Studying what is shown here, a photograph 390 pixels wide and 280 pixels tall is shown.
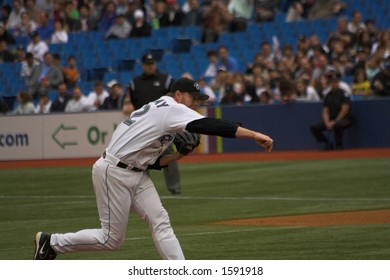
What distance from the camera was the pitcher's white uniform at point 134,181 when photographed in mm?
8695

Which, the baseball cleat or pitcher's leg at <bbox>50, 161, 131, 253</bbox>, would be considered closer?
pitcher's leg at <bbox>50, 161, 131, 253</bbox>

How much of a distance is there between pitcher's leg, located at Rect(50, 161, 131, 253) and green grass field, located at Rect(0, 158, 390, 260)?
1399mm

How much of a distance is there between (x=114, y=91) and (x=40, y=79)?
4.26 metres

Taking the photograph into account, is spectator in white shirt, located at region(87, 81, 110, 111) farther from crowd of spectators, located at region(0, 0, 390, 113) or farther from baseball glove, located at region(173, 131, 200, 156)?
baseball glove, located at region(173, 131, 200, 156)

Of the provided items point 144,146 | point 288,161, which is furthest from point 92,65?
point 144,146

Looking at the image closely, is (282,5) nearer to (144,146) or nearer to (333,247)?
(333,247)

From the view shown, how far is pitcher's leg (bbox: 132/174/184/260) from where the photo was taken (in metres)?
8.64

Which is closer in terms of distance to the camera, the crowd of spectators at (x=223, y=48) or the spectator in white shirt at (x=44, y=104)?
the crowd of spectators at (x=223, y=48)

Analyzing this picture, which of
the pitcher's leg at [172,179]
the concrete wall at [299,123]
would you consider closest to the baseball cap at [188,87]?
the pitcher's leg at [172,179]

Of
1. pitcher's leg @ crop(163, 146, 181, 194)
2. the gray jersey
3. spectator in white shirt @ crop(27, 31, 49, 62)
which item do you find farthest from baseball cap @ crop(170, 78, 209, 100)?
spectator in white shirt @ crop(27, 31, 49, 62)

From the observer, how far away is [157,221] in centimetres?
875

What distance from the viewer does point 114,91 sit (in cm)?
2486

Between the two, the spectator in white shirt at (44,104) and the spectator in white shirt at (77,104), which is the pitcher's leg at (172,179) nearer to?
the spectator in white shirt at (77,104)

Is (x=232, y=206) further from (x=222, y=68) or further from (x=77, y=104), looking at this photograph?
(x=77, y=104)
